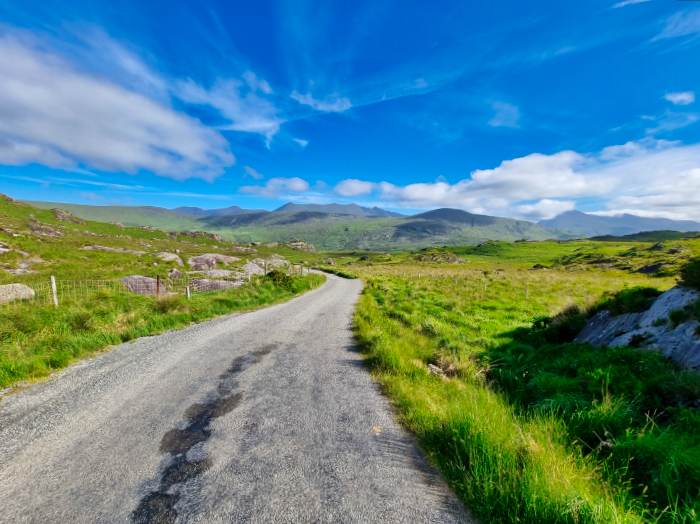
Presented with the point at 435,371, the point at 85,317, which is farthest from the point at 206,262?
the point at 435,371

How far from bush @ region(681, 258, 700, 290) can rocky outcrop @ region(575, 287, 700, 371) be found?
8.3 inches

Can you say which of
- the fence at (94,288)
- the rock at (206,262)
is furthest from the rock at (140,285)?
the rock at (206,262)

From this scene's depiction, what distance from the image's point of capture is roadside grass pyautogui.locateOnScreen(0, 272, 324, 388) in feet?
26.8

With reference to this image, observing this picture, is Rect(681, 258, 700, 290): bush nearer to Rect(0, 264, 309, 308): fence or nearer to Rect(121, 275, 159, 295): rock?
Rect(0, 264, 309, 308): fence

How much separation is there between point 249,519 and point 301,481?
2.52 ft

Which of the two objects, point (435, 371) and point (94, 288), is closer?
point (435, 371)

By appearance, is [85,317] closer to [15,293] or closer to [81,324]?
[81,324]

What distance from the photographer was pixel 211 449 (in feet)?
15.3

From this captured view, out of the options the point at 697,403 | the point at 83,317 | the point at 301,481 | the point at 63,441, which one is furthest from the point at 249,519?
the point at 83,317

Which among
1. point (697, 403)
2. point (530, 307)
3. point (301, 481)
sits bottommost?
point (530, 307)

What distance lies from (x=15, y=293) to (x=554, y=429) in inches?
880

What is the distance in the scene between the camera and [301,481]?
398 cm

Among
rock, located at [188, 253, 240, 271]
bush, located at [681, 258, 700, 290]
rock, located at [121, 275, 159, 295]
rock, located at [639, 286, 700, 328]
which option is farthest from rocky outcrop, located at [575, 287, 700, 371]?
rock, located at [188, 253, 240, 271]

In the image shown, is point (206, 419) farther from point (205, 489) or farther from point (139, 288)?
point (139, 288)
